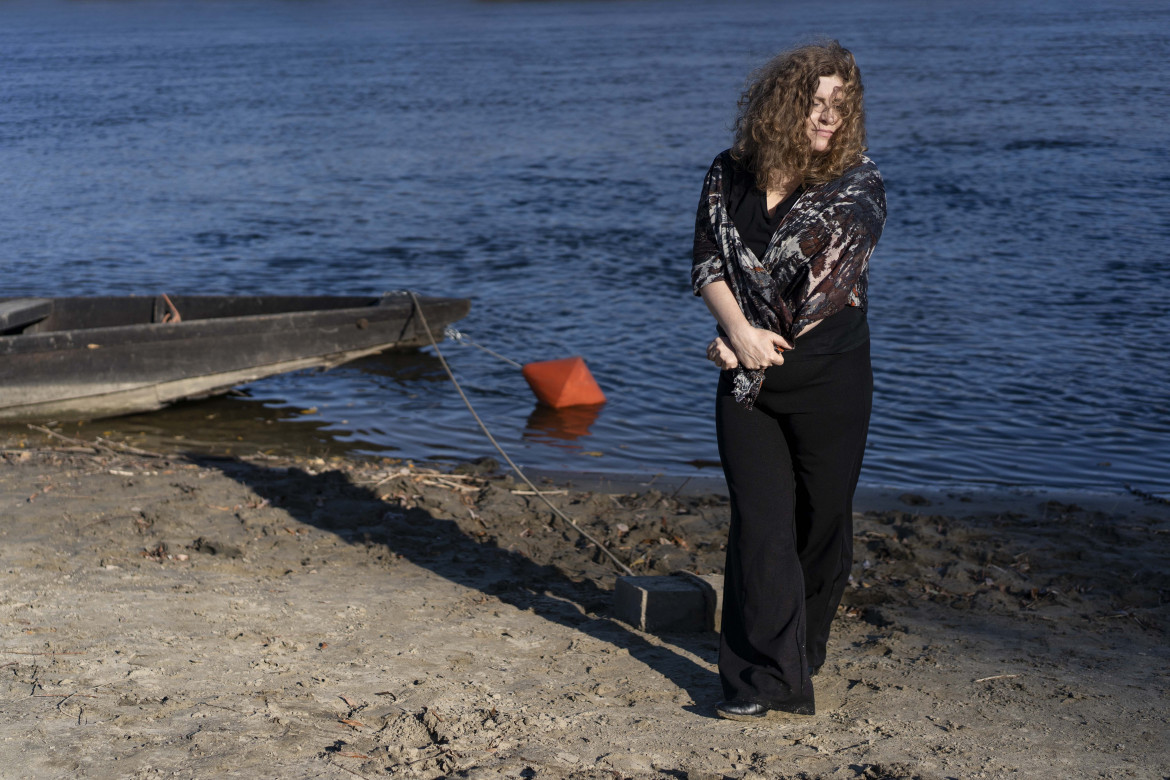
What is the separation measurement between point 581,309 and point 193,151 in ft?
49.6

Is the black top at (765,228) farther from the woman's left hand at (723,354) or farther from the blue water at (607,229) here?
the blue water at (607,229)

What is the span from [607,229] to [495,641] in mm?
13090

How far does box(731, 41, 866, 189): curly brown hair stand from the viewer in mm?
3010

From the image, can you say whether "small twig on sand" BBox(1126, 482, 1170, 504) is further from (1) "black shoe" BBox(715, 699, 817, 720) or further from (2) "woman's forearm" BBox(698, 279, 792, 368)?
(2) "woman's forearm" BBox(698, 279, 792, 368)

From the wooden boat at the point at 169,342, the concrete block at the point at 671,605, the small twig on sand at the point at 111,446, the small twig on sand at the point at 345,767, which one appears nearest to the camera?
the small twig on sand at the point at 345,767

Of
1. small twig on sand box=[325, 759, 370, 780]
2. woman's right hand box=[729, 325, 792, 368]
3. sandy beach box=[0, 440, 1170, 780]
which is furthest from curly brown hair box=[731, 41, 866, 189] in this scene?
small twig on sand box=[325, 759, 370, 780]

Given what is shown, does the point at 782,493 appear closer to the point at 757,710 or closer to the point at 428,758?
the point at 757,710

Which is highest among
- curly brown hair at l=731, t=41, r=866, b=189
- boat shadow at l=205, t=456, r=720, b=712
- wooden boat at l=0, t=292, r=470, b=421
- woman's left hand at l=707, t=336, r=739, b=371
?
curly brown hair at l=731, t=41, r=866, b=189

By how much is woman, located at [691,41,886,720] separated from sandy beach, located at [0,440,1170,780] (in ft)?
1.05

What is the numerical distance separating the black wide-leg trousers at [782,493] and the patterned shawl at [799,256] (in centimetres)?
10

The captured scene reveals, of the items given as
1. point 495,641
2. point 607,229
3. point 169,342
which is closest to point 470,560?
point 495,641

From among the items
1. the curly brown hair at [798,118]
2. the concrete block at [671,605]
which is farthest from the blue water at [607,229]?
the concrete block at [671,605]

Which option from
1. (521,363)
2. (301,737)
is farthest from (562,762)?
(521,363)

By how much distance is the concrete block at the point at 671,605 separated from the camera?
13.5ft
